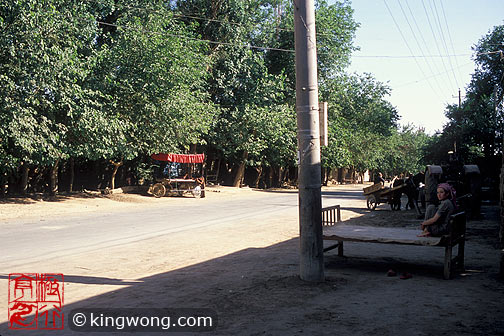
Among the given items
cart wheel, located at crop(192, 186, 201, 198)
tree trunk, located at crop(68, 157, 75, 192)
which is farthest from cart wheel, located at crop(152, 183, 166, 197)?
tree trunk, located at crop(68, 157, 75, 192)

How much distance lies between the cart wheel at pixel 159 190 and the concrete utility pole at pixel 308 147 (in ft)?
75.5

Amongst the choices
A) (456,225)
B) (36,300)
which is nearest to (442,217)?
(456,225)

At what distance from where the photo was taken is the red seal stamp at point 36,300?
16.6ft

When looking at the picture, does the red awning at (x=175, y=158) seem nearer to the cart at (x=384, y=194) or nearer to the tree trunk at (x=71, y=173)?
the tree trunk at (x=71, y=173)

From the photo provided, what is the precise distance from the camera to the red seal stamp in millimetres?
5070

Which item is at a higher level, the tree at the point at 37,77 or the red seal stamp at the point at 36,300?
the tree at the point at 37,77

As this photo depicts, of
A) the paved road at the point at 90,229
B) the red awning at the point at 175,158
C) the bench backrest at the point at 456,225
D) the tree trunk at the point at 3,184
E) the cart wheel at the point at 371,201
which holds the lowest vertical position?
the paved road at the point at 90,229

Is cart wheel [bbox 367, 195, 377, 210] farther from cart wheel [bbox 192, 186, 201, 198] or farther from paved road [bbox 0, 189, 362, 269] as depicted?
cart wheel [bbox 192, 186, 201, 198]

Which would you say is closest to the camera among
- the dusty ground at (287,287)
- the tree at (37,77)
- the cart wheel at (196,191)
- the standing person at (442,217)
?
the dusty ground at (287,287)

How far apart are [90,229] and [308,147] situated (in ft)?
30.7

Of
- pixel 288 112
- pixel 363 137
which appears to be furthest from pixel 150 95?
pixel 363 137

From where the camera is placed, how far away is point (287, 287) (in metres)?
6.47

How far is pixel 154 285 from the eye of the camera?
22.4 feet

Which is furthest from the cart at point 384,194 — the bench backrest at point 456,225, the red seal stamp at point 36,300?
the red seal stamp at point 36,300
